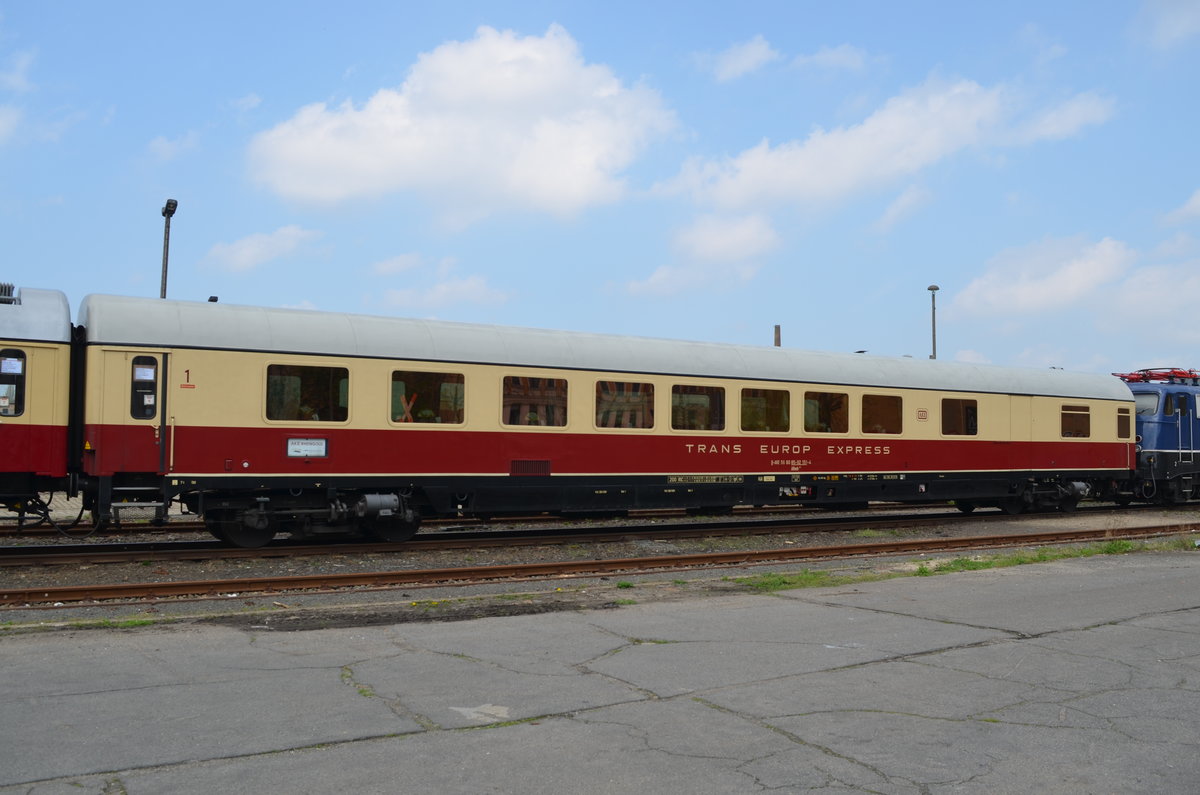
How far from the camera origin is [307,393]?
45.7 feet

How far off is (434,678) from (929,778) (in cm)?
315

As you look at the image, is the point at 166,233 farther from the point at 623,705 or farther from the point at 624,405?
the point at 623,705

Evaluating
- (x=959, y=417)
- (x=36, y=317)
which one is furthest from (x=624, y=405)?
(x=36, y=317)

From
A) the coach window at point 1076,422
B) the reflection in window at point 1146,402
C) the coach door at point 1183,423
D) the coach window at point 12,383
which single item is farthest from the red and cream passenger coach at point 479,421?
the coach door at point 1183,423

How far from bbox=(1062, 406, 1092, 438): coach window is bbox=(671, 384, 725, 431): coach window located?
924 cm

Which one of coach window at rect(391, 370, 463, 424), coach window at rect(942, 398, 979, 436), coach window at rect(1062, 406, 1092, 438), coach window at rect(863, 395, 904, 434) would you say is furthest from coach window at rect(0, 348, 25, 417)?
coach window at rect(1062, 406, 1092, 438)

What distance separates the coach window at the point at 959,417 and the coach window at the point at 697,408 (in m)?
5.47

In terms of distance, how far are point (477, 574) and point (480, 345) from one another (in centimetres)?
438

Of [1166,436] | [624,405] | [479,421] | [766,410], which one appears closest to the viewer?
[479,421]

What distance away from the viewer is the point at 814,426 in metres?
18.3

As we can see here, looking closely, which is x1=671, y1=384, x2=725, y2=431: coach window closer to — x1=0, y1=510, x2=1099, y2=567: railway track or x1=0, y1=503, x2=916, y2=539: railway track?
x1=0, y1=510, x2=1099, y2=567: railway track

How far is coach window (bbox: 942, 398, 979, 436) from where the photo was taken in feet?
65.5

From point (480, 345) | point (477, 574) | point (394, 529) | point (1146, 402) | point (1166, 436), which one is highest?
point (480, 345)

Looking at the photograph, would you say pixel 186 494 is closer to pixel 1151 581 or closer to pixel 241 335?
pixel 241 335
